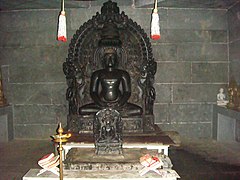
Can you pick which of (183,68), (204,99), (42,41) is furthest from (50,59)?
(204,99)

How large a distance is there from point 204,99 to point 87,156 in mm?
3815

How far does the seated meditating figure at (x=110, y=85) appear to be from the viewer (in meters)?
5.41

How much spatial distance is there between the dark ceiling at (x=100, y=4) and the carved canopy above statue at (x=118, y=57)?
0.76 m

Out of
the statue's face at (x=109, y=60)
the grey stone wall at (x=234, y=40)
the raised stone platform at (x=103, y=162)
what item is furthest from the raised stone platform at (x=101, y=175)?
the grey stone wall at (x=234, y=40)

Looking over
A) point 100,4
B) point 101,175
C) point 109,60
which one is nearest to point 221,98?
point 109,60

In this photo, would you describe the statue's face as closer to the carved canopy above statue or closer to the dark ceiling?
the carved canopy above statue

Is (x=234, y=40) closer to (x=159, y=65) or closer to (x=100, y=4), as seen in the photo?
(x=159, y=65)

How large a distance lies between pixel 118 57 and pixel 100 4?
1.39 meters

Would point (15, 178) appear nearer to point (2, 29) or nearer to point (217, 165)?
point (217, 165)

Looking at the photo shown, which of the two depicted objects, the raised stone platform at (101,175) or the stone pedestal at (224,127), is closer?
the raised stone platform at (101,175)

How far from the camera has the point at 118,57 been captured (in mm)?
5906

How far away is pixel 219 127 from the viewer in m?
6.19

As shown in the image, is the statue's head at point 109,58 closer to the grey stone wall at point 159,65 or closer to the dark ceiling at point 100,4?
the grey stone wall at point 159,65

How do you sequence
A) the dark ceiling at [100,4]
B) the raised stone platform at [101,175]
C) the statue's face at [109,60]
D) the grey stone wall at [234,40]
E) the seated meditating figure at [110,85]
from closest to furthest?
1. the raised stone platform at [101,175]
2. the seated meditating figure at [110,85]
3. the statue's face at [109,60]
4. the dark ceiling at [100,4]
5. the grey stone wall at [234,40]
